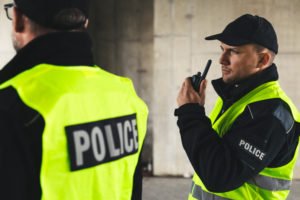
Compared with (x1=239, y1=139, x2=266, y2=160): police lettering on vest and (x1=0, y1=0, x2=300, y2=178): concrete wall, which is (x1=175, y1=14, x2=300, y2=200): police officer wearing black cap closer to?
(x1=239, y1=139, x2=266, y2=160): police lettering on vest

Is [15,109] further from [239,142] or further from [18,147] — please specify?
[239,142]

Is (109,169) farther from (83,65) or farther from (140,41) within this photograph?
(140,41)

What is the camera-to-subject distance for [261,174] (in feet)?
6.59

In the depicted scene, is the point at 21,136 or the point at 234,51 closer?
the point at 21,136

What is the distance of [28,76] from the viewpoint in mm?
1170

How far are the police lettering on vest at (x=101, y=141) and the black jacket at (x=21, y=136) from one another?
0.12 meters

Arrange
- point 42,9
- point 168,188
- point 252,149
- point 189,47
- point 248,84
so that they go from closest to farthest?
point 42,9, point 252,149, point 248,84, point 168,188, point 189,47

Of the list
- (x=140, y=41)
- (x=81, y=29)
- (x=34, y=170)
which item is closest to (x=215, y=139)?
(x=81, y=29)

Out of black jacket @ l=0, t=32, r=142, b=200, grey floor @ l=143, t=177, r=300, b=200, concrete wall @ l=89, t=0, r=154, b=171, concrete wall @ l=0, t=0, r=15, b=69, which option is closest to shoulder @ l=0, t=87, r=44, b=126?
black jacket @ l=0, t=32, r=142, b=200

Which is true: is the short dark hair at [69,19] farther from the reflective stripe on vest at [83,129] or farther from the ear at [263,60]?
the ear at [263,60]

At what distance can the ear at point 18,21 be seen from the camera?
49.4 inches

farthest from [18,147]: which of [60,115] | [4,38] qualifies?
[4,38]

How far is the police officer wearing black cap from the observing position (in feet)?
6.19

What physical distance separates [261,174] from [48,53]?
1.22 meters
